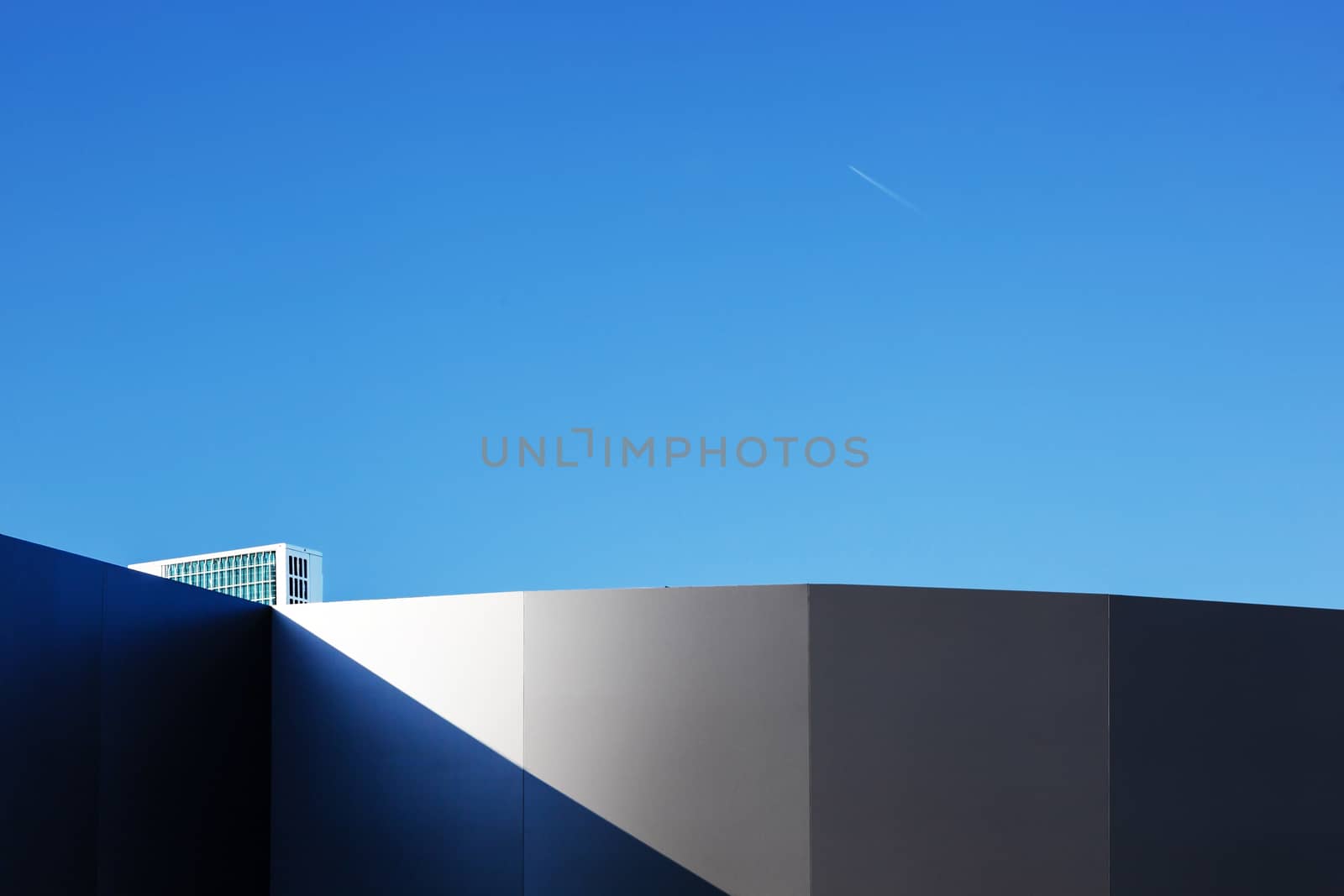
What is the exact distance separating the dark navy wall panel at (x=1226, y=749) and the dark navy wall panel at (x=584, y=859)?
223cm

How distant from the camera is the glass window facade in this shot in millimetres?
Result: 80562

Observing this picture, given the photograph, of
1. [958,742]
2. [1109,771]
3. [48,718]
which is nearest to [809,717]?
[958,742]

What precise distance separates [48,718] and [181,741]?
1133mm

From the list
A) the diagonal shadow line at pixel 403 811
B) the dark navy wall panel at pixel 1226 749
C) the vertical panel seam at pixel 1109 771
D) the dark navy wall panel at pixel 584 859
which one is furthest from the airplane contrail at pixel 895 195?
the dark navy wall panel at pixel 584 859

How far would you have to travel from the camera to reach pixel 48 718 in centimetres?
414

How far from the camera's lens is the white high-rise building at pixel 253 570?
8025 centimetres

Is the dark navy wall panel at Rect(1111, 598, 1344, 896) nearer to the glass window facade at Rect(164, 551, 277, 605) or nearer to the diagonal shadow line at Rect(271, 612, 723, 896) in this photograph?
the diagonal shadow line at Rect(271, 612, 723, 896)

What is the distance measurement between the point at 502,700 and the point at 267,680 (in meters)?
1.36

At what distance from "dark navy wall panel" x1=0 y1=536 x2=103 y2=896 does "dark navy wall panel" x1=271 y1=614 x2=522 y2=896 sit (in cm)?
160

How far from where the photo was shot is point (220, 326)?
179 ft

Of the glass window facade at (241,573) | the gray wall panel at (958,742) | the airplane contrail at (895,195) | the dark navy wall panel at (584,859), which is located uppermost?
the airplane contrail at (895,195)

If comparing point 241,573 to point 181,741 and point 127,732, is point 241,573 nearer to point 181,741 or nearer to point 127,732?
point 181,741

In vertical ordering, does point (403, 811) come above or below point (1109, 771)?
below

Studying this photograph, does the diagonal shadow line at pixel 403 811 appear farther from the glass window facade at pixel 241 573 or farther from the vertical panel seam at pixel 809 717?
the glass window facade at pixel 241 573
